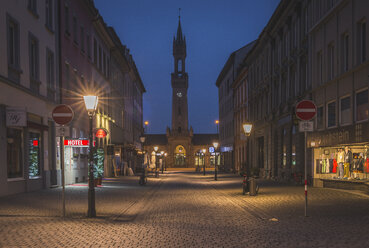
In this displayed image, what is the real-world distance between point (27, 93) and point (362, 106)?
44.9 ft

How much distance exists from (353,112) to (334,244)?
11.8 m

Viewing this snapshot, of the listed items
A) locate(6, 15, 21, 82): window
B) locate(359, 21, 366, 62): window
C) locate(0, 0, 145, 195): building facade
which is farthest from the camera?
locate(359, 21, 366, 62): window

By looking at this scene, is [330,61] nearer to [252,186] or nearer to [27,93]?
[252,186]

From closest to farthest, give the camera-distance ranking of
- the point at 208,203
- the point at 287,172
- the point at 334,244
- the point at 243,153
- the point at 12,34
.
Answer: the point at 334,244, the point at 208,203, the point at 12,34, the point at 287,172, the point at 243,153

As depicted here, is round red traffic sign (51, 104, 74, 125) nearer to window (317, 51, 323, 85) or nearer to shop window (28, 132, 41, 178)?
shop window (28, 132, 41, 178)

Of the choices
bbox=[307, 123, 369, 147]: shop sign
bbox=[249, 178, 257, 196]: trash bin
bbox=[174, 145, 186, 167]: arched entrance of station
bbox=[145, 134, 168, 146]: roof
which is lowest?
bbox=[174, 145, 186, 167]: arched entrance of station

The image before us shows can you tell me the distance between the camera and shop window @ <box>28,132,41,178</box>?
19.3 meters

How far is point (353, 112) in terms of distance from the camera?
718 inches

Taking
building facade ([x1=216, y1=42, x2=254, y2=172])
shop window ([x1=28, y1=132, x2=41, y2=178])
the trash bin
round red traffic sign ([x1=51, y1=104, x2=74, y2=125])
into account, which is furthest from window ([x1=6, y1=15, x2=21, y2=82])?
building facade ([x1=216, y1=42, x2=254, y2=172])

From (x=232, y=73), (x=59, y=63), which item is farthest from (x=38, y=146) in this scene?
(x=232, y=73)

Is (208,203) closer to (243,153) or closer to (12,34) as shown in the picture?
(12,34)

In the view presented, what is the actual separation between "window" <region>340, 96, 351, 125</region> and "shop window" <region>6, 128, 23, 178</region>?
13833mm

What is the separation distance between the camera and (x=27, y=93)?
18609mm

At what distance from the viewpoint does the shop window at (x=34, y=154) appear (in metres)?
19.3
